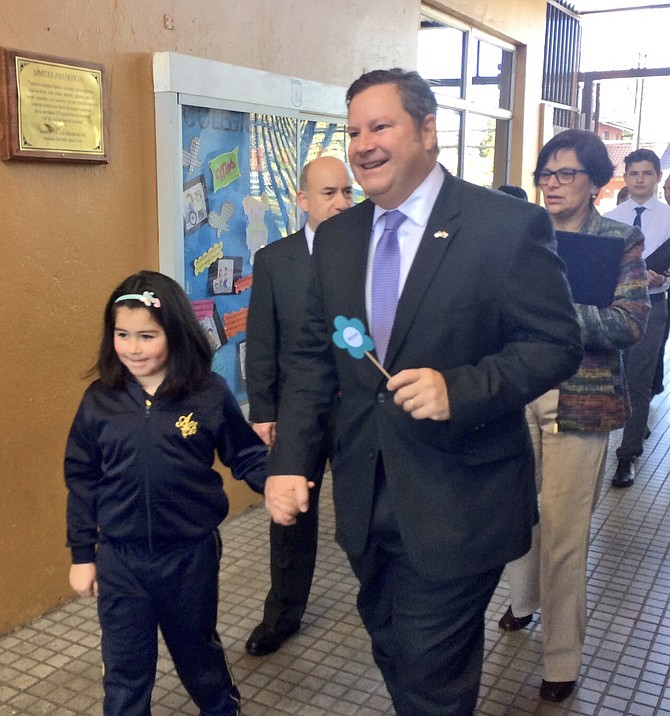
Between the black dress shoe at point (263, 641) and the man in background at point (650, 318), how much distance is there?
2505 mm

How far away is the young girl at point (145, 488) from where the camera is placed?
2.05 m

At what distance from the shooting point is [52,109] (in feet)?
8.87

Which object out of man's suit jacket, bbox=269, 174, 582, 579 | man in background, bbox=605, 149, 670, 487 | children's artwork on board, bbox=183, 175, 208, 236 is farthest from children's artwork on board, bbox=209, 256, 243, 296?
man in background, bbox=605, 149, 670, 487

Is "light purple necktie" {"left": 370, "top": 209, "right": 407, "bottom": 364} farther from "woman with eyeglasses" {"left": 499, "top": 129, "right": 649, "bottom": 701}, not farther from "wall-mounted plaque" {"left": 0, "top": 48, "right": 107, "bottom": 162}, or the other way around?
"wall-mounted plaque" {"left": 0, "top": 48, "right": 107, "bottom": 162}

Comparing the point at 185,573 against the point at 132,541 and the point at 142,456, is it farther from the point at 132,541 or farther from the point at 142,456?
the point at 142,456

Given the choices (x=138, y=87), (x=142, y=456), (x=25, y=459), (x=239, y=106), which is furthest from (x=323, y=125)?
(x=142, y=456)

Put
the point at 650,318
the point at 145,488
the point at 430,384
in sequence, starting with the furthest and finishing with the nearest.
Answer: the point at 650,318
the point at 145,488
the point at 430,384

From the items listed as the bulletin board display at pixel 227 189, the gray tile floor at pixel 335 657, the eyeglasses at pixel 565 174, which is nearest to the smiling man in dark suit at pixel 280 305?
the gray tile floor at pixel 335 657

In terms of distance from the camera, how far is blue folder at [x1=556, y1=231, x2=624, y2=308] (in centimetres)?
233

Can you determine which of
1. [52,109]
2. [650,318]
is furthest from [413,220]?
[650,318]

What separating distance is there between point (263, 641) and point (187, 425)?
1.06 meters

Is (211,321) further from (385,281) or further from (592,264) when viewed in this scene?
(385,281)

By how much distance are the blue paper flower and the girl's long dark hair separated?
1.75ft

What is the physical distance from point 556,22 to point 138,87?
6.26 metres
